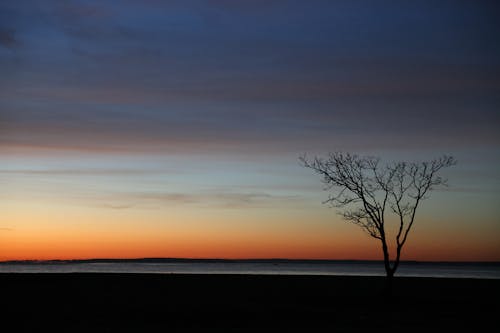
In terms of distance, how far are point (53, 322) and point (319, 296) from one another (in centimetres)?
1640

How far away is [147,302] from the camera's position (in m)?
31.7

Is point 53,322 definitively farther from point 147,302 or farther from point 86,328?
point 147,302

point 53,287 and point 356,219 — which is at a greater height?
point 356,219

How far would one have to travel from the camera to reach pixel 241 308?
29.4 m

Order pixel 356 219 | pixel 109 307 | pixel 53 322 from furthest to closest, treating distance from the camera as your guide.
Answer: pixel 356 219 < pixel 109 307 < pixel 53 322

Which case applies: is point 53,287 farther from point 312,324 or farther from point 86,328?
point 312,324

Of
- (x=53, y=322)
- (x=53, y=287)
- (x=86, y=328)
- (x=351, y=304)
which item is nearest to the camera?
(x=86, y=328)

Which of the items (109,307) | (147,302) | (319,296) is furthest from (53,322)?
(319,296)

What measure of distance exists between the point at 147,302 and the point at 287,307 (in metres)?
6.99

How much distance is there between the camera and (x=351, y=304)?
31188 millimetres

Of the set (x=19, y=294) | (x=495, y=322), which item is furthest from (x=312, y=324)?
(x=19, y=294)

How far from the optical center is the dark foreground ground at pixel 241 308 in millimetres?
23188

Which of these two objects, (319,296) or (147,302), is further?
(319,296)

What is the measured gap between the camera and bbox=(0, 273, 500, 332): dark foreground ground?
2319 centimetres
